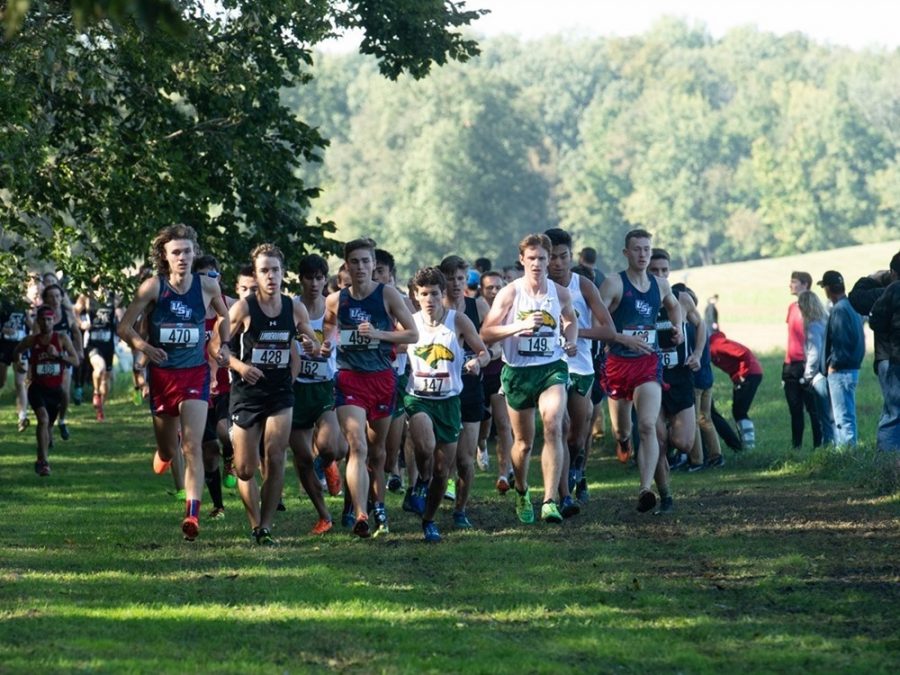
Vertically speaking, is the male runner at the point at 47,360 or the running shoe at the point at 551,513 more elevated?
the male runner at the point at 47,360

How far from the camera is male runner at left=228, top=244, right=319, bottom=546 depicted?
41.5ft

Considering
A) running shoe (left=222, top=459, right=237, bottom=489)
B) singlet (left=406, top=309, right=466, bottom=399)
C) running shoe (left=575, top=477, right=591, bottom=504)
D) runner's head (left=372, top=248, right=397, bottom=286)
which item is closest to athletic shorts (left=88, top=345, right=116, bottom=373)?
running shoe (left=222, top=459, right=237, bottom=489)

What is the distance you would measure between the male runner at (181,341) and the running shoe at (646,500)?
3327 mm

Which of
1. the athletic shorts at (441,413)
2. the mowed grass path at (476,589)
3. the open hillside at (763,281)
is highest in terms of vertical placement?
the open hillside at (763,281)

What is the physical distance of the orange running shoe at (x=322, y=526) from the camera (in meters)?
13.5

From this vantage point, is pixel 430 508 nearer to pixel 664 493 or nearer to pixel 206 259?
pixel 664 493

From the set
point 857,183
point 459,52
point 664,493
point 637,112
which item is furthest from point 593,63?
point 664,493

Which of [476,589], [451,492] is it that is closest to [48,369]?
[451,492]

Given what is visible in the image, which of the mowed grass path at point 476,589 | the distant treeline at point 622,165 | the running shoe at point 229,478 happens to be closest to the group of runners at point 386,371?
the mowed grass path at point 476,589

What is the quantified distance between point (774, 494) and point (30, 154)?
826 centimetres

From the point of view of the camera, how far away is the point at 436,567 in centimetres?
1156

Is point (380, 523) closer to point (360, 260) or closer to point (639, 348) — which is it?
point (360, 260)

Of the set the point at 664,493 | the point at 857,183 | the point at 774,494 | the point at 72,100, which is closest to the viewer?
the point at 664,493

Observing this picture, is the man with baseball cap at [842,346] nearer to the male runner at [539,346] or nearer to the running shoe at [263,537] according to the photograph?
the male runner at [539,346]
